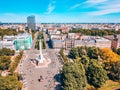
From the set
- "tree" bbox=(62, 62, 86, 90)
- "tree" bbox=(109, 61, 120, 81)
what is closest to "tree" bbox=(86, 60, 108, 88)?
"tree" bbox=(62, 62, 86, 90)

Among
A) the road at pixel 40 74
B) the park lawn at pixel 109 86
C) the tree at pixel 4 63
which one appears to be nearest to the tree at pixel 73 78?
the park lawn at pixel 109 86

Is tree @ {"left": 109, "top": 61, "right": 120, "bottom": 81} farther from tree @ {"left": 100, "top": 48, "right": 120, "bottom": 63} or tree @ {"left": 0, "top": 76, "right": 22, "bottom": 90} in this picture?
tree @ {"left": 0, "top": 76, "right": 22, "bottom": 90}

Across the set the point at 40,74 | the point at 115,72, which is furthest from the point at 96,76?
the point at 40,74

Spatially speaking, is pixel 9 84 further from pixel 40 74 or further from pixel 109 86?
pixel 109 86

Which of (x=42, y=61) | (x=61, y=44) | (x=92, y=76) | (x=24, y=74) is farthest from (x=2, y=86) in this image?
(x=61, y=44)

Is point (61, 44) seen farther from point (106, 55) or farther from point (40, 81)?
point (40, 81)

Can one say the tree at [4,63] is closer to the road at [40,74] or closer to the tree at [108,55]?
the road at [40,74]
